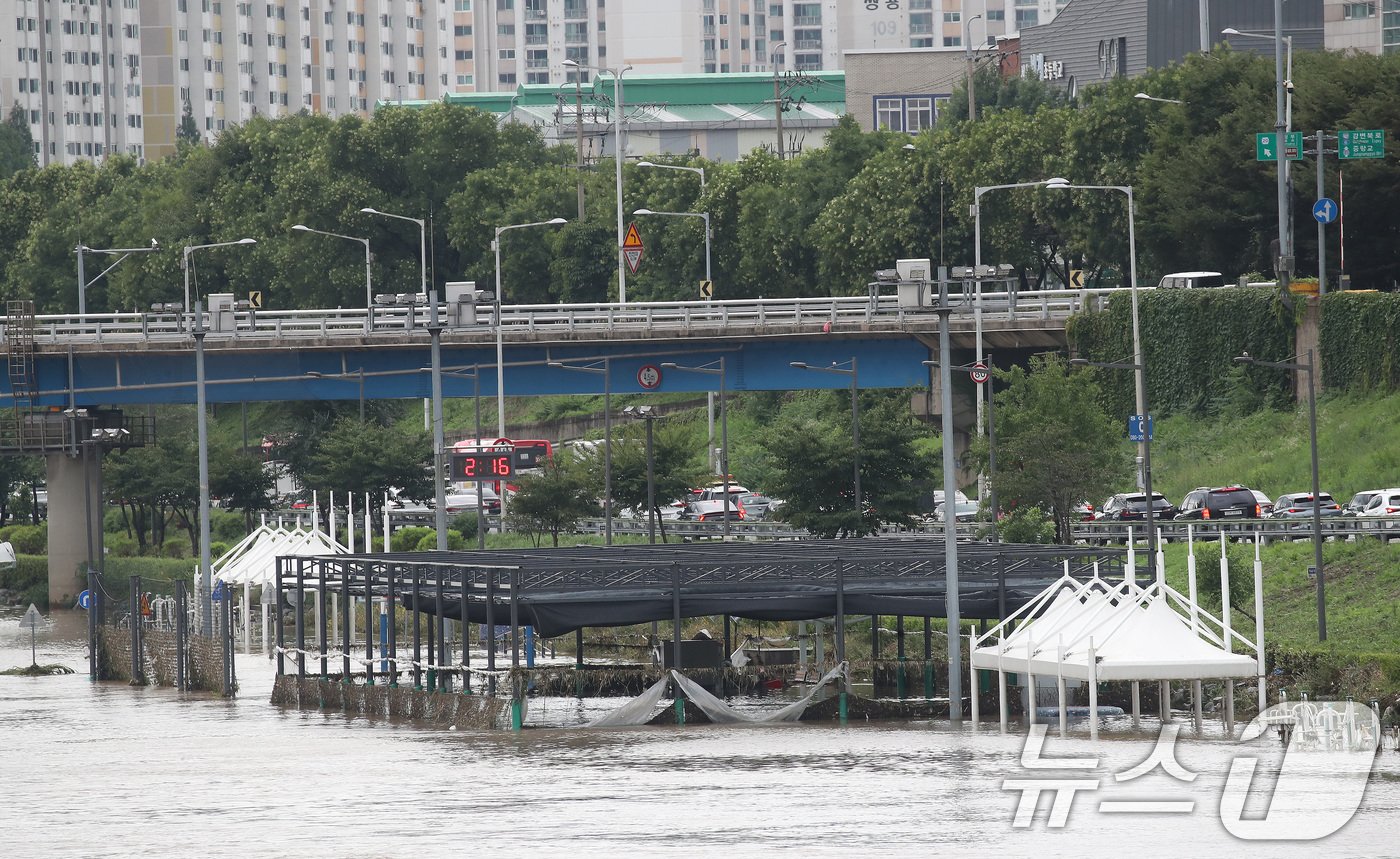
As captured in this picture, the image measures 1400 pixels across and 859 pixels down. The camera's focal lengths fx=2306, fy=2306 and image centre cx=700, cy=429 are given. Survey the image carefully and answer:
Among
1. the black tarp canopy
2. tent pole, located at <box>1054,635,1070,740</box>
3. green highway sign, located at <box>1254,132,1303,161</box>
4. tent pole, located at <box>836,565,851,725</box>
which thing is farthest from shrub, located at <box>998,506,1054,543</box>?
tent pole, located at <box>1054,635,1070,740</box>

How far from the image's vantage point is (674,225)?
112m

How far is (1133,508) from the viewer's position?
70250mm

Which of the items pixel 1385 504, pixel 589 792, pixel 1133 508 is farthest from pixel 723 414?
pixel 589 792

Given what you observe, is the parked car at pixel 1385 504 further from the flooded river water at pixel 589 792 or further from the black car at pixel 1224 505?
the flooded river water at pixel 589 792

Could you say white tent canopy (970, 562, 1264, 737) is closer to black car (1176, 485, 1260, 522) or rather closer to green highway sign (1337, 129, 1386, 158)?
black car (1176, 485, 1260, 522)

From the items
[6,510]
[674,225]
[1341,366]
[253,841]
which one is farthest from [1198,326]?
[6,510]

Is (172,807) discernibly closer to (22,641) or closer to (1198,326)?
(22,641)

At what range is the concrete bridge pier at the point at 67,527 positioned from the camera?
88.5 meters

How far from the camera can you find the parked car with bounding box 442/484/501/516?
9469 centimetres

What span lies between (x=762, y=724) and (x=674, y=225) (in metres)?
70.4

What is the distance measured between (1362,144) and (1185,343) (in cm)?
927

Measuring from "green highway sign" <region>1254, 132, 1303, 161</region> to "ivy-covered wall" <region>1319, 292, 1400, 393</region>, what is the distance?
4936 millimetres

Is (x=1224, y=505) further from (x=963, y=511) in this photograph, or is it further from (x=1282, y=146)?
(x=963, y=511)

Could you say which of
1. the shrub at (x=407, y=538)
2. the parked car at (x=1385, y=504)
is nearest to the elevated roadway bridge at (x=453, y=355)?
the shrub at (x=407, y=538)
